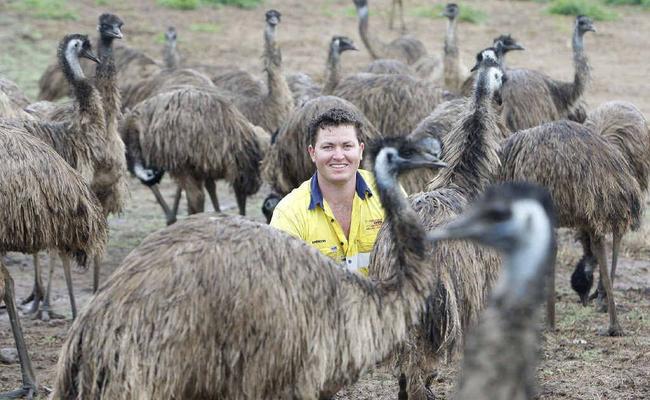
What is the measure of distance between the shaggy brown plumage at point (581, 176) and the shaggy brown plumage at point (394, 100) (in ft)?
7.95

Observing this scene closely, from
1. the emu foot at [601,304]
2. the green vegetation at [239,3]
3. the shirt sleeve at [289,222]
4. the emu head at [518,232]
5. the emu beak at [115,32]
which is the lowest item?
the emu foot at [601,304]

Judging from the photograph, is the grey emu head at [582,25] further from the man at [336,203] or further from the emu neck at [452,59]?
the man at [336,203]

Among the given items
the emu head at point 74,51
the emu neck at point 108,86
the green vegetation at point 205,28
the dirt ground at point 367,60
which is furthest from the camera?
the green vegetation at point 205,28

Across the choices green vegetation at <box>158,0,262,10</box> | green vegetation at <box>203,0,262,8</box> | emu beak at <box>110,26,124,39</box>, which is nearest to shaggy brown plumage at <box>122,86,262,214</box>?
emu beak at <box>110,26,124,39</box>

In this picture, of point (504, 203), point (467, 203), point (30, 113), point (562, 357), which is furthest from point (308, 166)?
point (504, 203)

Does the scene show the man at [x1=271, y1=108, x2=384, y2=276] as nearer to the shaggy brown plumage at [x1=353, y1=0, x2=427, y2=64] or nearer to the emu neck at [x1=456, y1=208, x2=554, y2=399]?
the emu neck at [x1=456, y1=208, x2=554, y2=399]

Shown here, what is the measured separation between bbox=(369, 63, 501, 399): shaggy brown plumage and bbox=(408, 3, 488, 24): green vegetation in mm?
13844

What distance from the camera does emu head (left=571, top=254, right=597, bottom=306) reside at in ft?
26.1

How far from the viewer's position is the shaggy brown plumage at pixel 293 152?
8688 millimetres

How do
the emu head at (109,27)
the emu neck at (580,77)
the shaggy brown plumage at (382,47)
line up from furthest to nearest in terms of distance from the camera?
the shaggy brown plumage at (382,47)
the emu neck at (580,77)
the emu head at (109,27)

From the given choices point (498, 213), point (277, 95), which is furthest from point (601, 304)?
point (498, 213)

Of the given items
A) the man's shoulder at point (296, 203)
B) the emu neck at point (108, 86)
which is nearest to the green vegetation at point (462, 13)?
the emu neck at point (108, 86)

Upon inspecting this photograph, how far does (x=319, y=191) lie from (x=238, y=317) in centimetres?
147

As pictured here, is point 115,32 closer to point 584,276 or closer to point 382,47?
point 584,276
